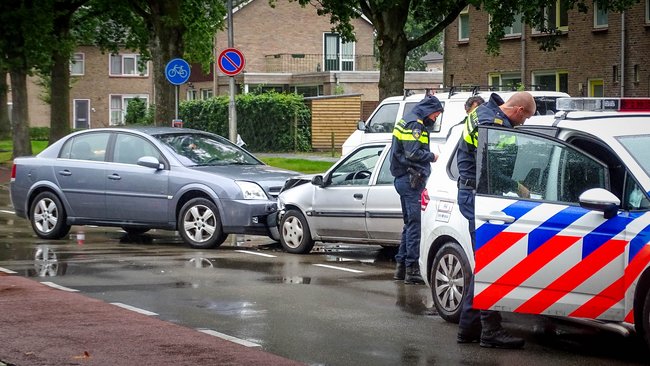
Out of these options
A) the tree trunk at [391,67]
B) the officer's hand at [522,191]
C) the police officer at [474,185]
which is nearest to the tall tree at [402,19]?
the tree trunk at [391,67]

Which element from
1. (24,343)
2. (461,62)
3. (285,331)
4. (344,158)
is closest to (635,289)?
(285,331)

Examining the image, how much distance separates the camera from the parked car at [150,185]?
15.3 m

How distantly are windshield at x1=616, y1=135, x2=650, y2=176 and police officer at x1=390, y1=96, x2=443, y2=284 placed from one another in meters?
3.92

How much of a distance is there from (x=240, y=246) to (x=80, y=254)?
2.33 meters

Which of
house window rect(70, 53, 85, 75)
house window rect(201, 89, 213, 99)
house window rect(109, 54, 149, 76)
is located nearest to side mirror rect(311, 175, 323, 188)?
house window rect(201, 89, 213, 99)

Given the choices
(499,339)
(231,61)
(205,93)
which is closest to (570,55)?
(231,61)

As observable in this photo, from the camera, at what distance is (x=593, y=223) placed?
25.7ft

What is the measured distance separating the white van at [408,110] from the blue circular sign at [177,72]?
11.8 ft

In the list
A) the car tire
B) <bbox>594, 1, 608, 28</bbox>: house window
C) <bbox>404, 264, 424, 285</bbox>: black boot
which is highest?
<bbox>594, 1, 608, 28</bbox>: house window

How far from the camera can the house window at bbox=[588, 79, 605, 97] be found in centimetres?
3738

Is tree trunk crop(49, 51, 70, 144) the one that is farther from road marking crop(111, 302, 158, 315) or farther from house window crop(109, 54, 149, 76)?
house window crop(109, 54, 149, 76)

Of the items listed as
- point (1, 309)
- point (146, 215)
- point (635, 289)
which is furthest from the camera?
point (146, 215)

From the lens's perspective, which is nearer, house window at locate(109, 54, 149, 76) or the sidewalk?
the sidewalk

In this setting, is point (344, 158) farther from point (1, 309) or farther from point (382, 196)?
point (1, 309)
